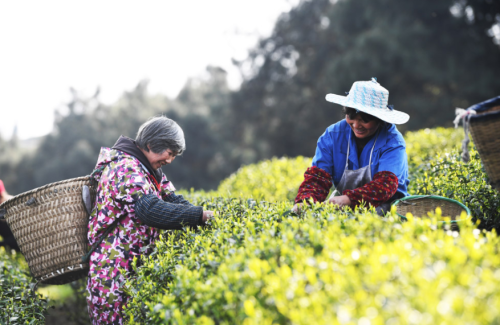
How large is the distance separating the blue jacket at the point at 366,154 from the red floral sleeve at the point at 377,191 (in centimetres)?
10

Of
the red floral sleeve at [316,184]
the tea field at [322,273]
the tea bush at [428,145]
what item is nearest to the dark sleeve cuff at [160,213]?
the tea field at [322,273]

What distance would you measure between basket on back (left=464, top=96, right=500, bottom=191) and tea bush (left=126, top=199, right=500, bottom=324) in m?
0.43

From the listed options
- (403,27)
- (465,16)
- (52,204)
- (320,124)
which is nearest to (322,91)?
(320,124)

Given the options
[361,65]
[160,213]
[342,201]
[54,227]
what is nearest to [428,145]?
[342,201]

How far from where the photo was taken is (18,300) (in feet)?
11.5

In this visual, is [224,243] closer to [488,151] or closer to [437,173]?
[488,151]

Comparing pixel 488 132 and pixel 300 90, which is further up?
pixel 300 90

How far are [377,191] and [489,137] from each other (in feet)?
3.31

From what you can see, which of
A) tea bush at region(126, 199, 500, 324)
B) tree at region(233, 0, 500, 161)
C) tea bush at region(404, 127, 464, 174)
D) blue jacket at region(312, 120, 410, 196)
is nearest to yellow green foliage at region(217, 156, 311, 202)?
tea bush at region(404, 127, 464, 174)

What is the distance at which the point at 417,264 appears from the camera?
149 cm

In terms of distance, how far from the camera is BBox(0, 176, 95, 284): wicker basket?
3109 millimetres

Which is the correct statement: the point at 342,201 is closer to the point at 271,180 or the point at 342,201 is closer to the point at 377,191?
the point at 377,191

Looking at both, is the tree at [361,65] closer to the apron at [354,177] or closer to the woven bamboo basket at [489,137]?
the apron at [354,177]

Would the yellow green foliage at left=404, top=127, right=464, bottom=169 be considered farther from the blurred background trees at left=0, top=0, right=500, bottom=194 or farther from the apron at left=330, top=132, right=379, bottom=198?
the blurred background trees at left=0, top=0, right=500, bottom=194
